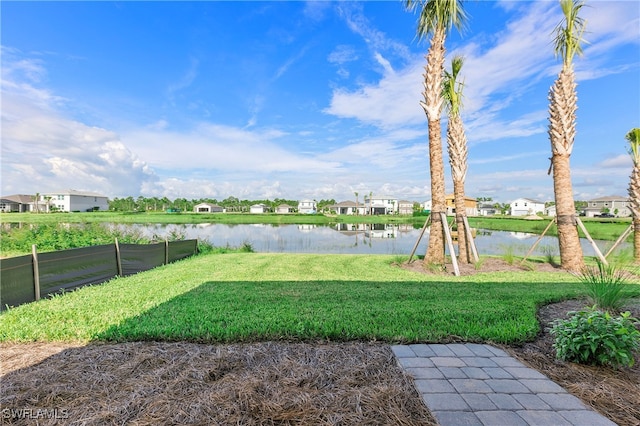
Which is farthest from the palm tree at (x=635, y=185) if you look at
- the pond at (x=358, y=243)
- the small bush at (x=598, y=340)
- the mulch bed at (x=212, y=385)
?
the mulch bed at (x=212, y=385)

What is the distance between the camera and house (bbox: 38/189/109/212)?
66637 mm

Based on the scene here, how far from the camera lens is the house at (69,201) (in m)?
66.6

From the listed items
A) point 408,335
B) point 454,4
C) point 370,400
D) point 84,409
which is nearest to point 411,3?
point 454,4

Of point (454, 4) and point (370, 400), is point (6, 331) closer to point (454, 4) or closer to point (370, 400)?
point (370, 400)

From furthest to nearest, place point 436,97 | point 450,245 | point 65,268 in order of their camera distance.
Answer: point 436,97 → point 450,245 → point 65,268

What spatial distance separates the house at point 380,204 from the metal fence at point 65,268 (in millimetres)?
69398

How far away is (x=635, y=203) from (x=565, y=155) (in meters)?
4.05

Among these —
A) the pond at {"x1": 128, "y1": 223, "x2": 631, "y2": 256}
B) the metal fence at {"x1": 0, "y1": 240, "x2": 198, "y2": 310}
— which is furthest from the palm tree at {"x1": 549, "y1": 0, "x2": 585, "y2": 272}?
the metal fence at {"x1": 0, "y1": 240, "x2": 198, "y2": 310}

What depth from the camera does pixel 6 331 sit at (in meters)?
3.69

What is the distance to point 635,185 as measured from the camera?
32.9ft

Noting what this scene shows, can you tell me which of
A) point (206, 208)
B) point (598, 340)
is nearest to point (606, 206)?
point (598, 340)

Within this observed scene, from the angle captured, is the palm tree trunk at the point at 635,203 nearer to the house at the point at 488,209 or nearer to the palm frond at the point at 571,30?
the palm frond at the point at 571,30

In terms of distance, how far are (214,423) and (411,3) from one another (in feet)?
35.7

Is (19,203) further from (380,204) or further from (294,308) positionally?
(294,308)
